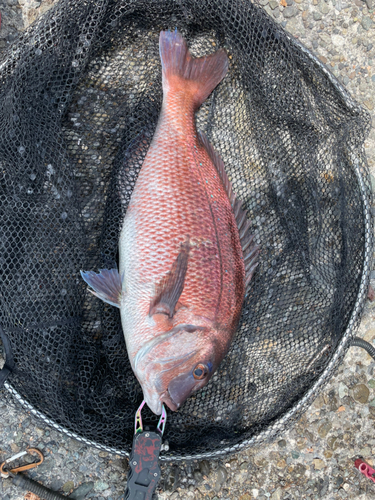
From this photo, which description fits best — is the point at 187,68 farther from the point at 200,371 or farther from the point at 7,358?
the point at 7,358

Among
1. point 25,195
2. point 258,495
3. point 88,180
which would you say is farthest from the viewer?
point 258,495

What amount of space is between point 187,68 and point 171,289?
117 cm

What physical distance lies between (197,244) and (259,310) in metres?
0.63

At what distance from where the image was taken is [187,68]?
2.08 m

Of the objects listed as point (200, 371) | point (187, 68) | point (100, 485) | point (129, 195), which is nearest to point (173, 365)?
point (200, 371)

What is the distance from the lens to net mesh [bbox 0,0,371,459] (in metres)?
1.99

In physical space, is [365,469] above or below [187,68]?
below

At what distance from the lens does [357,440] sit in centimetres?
258

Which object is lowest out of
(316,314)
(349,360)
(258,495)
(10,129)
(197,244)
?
(258,495)

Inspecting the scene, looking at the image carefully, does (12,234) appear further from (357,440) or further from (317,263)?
(357,440)

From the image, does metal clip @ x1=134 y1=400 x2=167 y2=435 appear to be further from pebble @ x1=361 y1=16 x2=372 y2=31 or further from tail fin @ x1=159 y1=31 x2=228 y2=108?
pebble @ x1=361 y1=16 x2=372 y2=31

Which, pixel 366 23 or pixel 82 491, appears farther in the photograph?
pixel 366 23

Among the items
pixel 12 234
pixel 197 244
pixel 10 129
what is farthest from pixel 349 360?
pixel 10 129

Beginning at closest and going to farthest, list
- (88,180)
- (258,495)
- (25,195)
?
(25,195)
(88,180)
(258,495)
